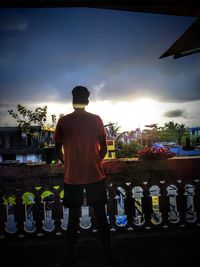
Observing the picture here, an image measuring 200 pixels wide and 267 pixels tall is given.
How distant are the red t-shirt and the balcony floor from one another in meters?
1.07

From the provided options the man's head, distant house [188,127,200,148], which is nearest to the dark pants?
the man's head

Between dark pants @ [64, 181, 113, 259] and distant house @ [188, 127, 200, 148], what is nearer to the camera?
dark pants @ [64, 181, 113, 259]

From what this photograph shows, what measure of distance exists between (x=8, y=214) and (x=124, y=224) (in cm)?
167

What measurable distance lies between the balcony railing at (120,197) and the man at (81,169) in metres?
0.98

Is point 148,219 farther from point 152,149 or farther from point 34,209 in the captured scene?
point 34,209

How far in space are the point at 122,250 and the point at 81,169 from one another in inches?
54.9

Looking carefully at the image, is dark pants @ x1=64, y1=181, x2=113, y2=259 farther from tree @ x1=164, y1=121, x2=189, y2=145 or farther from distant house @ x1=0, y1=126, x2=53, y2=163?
distant house @ x1=0, y1=126, x2=53, y2=163

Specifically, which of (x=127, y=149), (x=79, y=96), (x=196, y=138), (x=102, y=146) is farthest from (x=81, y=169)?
(x=127, y=149)

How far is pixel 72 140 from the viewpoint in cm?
303

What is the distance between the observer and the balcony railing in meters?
3.98

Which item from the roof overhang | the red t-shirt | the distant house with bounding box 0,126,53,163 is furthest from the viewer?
the distant house with bounding box 0,126,53,163

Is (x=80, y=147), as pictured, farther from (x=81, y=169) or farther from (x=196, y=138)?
(x=196, y=138)

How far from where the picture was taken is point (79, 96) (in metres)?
3.16

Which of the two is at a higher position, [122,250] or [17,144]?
[17,144]
